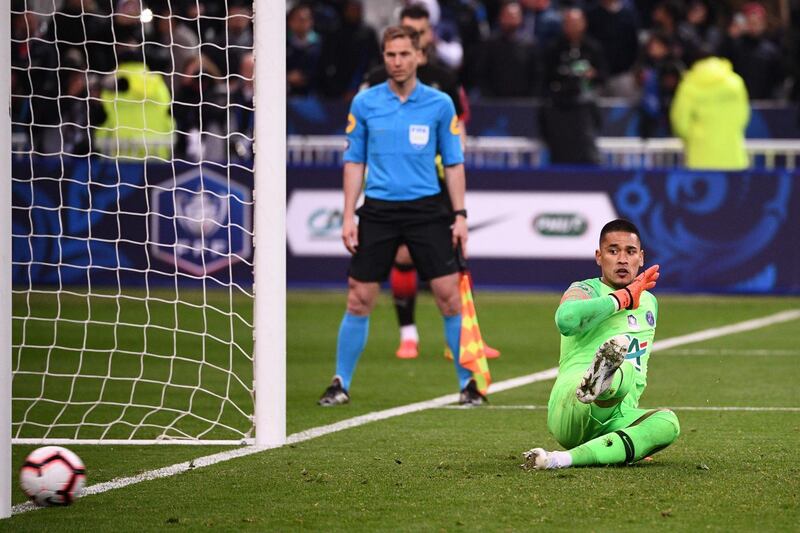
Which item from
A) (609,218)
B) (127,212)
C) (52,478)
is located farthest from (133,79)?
(52,478)

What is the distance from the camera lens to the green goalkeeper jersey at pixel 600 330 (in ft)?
20.0

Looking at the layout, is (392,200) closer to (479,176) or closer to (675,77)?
(479,176)

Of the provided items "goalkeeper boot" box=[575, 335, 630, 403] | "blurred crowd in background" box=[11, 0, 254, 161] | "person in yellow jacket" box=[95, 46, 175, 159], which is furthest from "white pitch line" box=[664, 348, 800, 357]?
"person in yellow jacket" box=[95, 46, 175, 159]

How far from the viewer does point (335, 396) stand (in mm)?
8617

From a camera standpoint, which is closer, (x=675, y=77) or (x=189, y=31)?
Answer: (x=189, y=31)

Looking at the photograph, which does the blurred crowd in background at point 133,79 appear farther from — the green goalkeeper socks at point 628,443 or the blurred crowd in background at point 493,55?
the green goalkeeper socks at point 628,443

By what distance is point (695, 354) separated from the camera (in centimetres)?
1113

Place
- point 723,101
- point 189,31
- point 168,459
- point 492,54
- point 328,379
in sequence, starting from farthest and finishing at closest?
1. point 492,54
2. point 723,101
3. point 189,31
4. point 328,379
5. point 168,459

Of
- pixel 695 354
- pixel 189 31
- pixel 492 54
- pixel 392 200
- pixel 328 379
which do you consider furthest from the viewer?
pixel 492 54

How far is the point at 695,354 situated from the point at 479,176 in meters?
4.60

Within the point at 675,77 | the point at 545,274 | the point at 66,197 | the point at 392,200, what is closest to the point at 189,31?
the point at 66,197

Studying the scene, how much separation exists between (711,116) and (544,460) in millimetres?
10904

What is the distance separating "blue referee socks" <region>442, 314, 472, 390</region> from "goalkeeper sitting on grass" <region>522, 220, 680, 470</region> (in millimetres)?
2222

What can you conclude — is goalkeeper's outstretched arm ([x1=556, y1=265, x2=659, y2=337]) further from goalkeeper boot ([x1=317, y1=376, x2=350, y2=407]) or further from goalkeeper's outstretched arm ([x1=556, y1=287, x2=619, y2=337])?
goalkeeper boot ([x1=317, y1=376, x2=350, y2=407])
